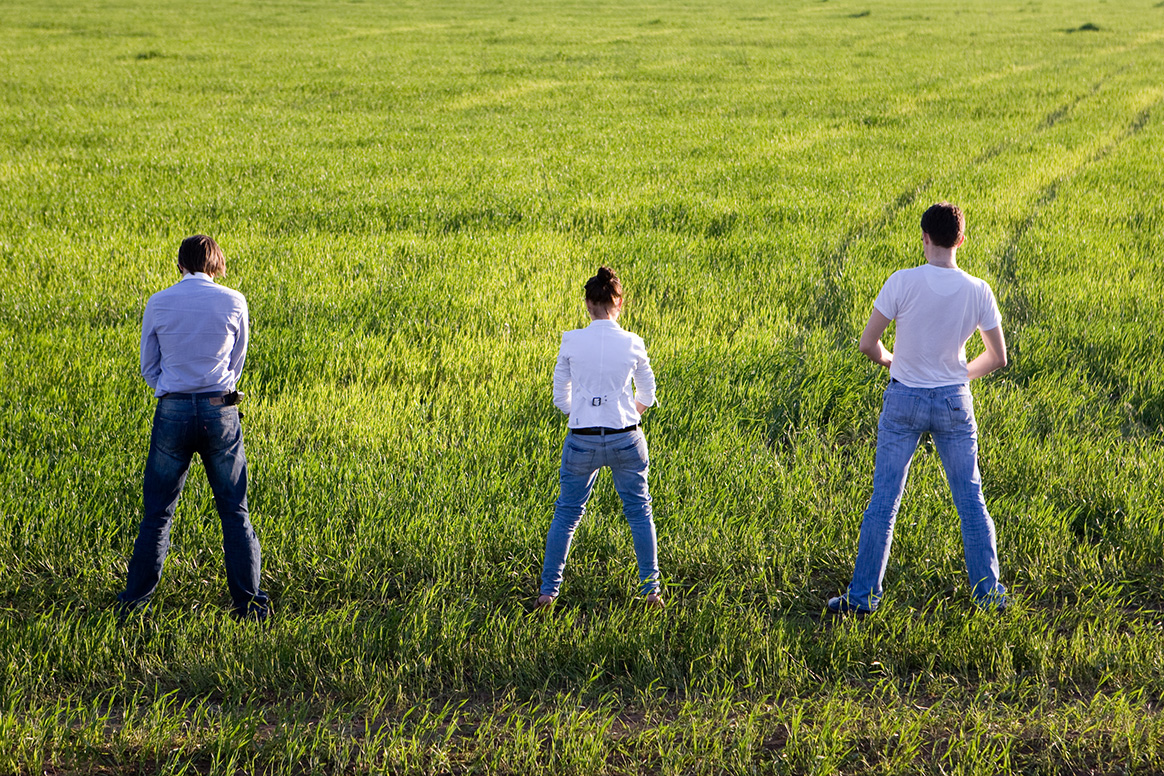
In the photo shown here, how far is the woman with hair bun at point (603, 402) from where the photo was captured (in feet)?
13.8

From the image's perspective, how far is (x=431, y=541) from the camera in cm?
513

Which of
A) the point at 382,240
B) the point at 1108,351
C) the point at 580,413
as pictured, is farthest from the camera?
the point at 382,240

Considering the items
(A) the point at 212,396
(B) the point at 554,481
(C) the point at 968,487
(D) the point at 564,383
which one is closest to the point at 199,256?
(A) the point at 212,396

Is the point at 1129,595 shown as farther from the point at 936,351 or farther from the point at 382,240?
the point at 382,240

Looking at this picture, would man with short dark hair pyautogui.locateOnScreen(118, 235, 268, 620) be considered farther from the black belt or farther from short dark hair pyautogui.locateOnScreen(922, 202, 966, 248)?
short dark hair pyautogui.locateOnScreen(922, 202, 966, 248)

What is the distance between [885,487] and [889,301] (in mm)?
944

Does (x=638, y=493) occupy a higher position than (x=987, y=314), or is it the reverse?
(x=987, y=314)

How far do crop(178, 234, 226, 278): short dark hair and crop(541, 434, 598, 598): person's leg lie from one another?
6.27ft

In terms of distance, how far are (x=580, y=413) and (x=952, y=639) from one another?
2.14 meters

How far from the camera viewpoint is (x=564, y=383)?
4320 mm

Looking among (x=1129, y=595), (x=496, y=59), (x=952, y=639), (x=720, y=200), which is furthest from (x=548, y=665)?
(x=496, y=59)

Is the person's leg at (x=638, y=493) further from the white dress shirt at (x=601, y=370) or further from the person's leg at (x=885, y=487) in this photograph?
the person's leg at (x=885, y=487)

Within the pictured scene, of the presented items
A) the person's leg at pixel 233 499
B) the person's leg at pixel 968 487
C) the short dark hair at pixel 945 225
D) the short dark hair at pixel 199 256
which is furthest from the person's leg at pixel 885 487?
the short dark hair at pixel 199 256

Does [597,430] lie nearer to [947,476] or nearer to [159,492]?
[947,476]
